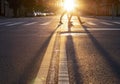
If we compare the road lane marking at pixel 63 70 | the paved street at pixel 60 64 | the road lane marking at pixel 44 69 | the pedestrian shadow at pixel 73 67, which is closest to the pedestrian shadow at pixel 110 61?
the paved street at pixel 60 64

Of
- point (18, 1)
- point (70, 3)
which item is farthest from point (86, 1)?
point (70, 3)

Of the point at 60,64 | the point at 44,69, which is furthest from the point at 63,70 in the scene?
the point at 60,64

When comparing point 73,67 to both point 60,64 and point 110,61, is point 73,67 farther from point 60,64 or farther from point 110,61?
point 110,61

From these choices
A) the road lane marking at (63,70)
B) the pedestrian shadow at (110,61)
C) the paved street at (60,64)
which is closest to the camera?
the road lane marking at (63,70)

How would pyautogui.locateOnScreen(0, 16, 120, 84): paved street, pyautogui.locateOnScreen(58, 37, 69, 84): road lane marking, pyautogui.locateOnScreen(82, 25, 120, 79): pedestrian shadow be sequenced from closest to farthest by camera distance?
pyautogui.locateOnScreen(58, 37, 69, 84): road lane marking
pyautogui.locateOnScreen(0, 16, 120, 84): paved street
pyautogui.locateOnScreen(82, 25, 120, 79): pedestrian shadow

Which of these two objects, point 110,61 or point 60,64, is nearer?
point 60,64

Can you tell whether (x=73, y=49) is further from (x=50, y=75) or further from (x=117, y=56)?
(x=50, y=75)

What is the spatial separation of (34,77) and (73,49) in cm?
403

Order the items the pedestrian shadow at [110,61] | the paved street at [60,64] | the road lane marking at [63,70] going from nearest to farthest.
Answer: the road lane marking at [63,70], the paved street at [60,64], the pedestrian shadow at [110,61]

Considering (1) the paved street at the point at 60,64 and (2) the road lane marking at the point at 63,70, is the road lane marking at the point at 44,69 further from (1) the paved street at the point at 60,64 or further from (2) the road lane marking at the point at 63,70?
(2) the road lane marking at the point at 63,70

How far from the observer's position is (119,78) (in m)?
6.31

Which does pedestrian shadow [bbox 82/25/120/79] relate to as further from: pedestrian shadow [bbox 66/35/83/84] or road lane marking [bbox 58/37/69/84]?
road lane marking [bbox 58/37/69/84]

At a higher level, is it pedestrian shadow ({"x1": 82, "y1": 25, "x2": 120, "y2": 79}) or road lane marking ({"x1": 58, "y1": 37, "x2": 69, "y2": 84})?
road lane marking ({"x1": 58, "y1": 37, "x2": 69, "y2": 84})

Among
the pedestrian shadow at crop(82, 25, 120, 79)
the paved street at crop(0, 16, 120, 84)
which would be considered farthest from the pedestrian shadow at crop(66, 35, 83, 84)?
the pedestrian shadow at crop(82, 25, 120, 79)
